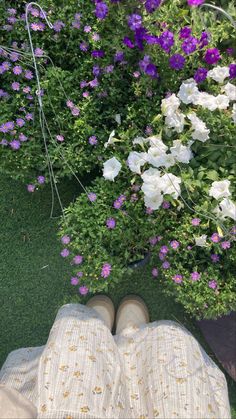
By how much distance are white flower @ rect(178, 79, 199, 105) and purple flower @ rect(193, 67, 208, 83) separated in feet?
0.10

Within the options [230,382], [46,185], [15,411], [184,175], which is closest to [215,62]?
[184,175]

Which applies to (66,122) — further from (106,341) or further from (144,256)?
(106,341)

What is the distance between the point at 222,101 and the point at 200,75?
0.15 metres

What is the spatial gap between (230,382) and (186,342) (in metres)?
0.72

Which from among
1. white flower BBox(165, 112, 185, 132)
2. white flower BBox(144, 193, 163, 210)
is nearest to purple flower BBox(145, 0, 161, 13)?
white flower BBox(165, 112, 185, 132)

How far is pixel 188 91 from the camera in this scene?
1.65m

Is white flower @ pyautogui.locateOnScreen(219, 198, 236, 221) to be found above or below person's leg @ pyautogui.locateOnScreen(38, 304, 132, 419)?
above

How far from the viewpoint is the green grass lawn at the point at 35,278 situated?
225cm

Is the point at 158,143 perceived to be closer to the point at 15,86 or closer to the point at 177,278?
the point at 177,278

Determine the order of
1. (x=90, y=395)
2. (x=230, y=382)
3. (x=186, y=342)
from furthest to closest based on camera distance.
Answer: (x=230, y=382)
(x=186, y=342)
(x=90, y=395)

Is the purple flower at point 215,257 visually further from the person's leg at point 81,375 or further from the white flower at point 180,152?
the person's leg at point 81,375

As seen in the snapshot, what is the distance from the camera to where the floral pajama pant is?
1.40 metres

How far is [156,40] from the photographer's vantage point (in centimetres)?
159

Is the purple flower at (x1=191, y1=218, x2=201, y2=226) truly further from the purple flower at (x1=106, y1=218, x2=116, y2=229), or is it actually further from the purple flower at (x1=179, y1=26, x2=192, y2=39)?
the purple flower at (x1=179, y1=26, x2=192, y2=39)
